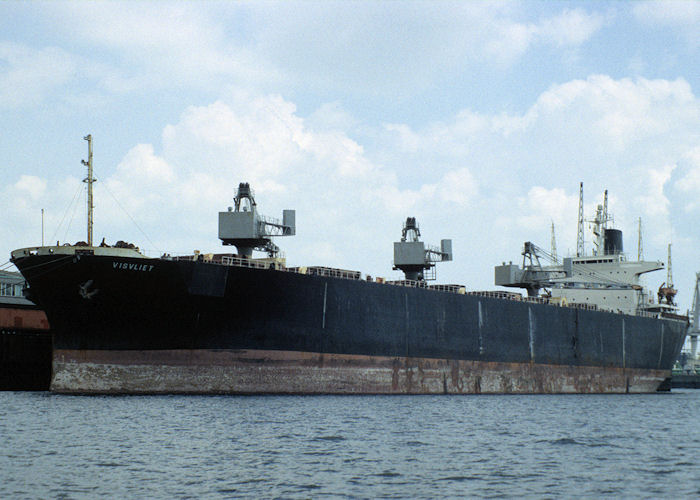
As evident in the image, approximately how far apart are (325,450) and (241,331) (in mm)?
16609

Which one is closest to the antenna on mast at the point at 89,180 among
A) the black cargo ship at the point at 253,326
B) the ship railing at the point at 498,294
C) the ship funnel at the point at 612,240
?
the black cargo ship at the point at 253,326

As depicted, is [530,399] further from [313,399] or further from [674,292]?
[674,292]

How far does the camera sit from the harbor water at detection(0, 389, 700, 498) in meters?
19.0

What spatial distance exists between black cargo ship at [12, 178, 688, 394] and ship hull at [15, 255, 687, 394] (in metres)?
0.06

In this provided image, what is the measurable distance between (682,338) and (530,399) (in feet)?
111

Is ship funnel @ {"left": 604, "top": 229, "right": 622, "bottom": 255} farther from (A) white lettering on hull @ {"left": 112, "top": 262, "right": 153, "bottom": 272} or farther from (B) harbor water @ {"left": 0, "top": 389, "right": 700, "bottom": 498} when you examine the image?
(A) white lettering on hull @ {"left": 112, "top": 262, "right": 153, "bottom": 272}

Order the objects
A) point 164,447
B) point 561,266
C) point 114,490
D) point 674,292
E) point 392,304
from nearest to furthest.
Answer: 1. point 114,490
2. point 164,447
3. point 392,304
4. point 561,266
5. point 674,292

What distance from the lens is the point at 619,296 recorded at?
2837 inches

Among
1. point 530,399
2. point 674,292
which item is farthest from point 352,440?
point 674,292

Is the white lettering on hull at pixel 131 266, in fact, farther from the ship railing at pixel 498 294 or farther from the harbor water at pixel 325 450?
the ship railing at pixel 498 294

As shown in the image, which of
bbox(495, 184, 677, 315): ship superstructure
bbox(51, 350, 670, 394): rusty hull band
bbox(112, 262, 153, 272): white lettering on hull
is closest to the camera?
bbox(112, 262, 153, 272): white lettering on hull

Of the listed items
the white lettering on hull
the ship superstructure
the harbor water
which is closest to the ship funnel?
the ship superstructure

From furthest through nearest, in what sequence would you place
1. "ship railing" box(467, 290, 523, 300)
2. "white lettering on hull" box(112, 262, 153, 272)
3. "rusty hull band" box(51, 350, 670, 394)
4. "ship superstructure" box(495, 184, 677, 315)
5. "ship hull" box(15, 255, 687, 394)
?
1. "ship superstructure" box(495, 184, 677, 315)
2. "ship railing" box(467, 290, 523, 300)
3. "rusty hull band" box(51, 350, 670, 394)
4. "ship hull" box(15, 255, 687, 394)
5. "white lettering on hull" box(112, 262, 153, 272)

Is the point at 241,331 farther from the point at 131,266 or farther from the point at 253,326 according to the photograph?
the point at 131,266
